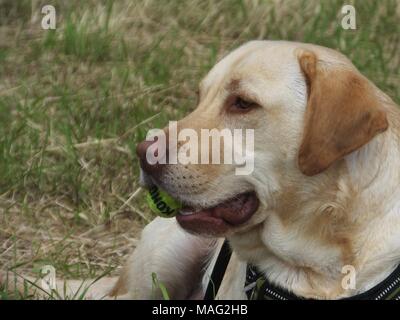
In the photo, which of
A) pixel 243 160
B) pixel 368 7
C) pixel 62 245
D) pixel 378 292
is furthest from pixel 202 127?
pixel 368 7

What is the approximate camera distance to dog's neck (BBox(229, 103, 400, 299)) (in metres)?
4.05

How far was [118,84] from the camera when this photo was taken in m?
6.71

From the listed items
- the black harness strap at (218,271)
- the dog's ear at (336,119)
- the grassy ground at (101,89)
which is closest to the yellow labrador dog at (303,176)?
the dog's ear at (336,119)

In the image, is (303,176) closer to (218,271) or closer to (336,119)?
(336,119)

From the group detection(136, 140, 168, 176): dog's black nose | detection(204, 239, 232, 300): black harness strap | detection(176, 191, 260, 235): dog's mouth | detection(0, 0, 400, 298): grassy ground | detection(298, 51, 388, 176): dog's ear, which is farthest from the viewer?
detection(0, 0, 400, 298): grassy ground

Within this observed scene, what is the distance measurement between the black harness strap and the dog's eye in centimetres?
68

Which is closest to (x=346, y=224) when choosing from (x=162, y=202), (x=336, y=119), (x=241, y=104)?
(x=336, y=119)

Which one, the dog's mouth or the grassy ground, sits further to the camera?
the grassy ground

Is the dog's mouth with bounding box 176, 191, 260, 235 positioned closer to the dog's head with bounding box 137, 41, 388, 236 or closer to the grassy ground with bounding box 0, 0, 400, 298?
the dog's head with bounding box 137, 41, 388, 236

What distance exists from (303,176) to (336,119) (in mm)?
254

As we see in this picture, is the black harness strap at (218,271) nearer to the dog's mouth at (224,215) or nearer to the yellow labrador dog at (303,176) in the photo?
the yellow labrador dog at (303,176)

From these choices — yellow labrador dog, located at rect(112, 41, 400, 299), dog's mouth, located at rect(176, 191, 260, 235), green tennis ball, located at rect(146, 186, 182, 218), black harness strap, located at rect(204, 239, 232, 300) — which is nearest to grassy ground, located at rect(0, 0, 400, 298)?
black harness strap, located at rect(204, 239, 232, 300)

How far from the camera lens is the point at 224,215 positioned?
421 cm
